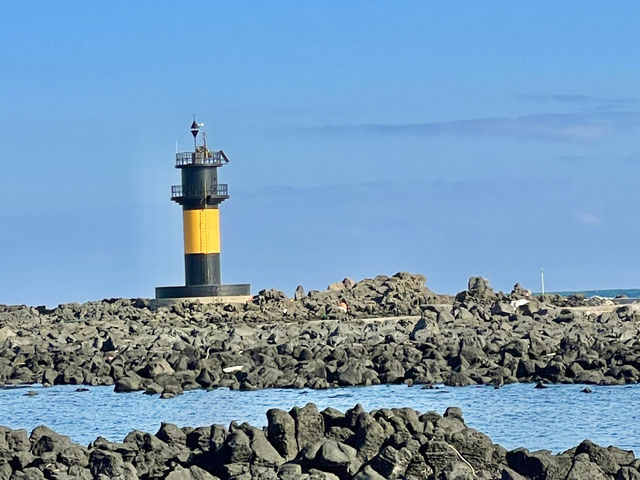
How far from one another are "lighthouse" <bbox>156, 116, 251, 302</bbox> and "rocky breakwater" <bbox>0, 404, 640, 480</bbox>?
980 inches

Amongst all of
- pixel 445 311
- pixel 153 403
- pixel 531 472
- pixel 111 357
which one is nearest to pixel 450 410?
pixel 531 472

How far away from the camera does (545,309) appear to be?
1419 inches

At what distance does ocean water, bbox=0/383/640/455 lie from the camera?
19672mm

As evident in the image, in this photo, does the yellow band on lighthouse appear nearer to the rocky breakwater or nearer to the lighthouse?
the lighthouse

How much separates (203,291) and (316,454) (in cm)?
2695

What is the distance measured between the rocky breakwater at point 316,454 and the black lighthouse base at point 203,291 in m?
24.8

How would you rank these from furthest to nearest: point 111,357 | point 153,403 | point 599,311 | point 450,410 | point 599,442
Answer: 1. point 599,311
2. point 111,357
3. point 153,403
4. point 599,442
5. point 450,410

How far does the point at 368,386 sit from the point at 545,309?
10988 mm

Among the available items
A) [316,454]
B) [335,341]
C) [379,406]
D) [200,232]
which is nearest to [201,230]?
[200,232]

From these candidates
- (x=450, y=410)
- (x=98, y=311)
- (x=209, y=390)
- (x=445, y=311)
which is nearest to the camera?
(x=450, y=410)

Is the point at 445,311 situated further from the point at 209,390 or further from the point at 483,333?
the point at 209,390

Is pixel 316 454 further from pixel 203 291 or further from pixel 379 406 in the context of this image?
pixel 203 291

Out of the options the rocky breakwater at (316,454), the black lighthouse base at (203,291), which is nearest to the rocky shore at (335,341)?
the black lighthouse base at (203,291)

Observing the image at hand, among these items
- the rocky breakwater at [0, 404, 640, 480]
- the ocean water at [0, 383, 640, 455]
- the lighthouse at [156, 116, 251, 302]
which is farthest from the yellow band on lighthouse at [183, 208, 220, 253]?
the rocky breakwater at [0, 404, 640, 480]
